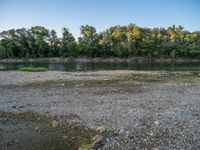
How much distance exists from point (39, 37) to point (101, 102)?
351 ft

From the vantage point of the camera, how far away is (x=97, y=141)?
419 inches

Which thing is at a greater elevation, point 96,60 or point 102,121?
point 96,60

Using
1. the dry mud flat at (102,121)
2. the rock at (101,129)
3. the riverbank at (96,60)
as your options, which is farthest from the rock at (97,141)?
the riverbank at (96,60)

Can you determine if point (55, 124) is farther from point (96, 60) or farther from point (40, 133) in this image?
point (96, 60)

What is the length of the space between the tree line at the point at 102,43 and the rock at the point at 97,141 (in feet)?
353

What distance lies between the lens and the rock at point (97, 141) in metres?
10.3

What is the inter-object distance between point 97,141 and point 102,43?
116 meters

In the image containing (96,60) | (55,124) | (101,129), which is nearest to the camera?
(101,129)

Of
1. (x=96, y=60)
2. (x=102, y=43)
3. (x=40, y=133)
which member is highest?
(x=102, y=43)

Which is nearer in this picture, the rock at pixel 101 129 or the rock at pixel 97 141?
the rock at pixel 97 141

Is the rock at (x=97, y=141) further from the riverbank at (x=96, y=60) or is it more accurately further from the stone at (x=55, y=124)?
the riverbank at (x=96, y=60)

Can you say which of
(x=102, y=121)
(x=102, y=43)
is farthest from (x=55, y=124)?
(x=102, y=43)

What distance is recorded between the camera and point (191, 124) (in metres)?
12.8

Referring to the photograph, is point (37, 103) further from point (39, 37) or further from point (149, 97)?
point (39, 37)
